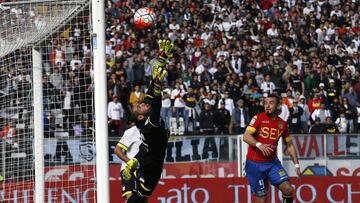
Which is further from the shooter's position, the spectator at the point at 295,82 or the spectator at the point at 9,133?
the spectator at the point at 295,82

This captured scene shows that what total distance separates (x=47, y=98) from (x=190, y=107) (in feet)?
28.5

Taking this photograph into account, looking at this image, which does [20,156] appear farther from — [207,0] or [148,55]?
Answer: [207,0]


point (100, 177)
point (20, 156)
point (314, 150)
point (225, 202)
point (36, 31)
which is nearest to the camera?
point (100, 177)

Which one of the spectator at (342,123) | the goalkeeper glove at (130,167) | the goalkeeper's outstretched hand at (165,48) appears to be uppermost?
the goalkeeper's outstretched hand at (165,48)

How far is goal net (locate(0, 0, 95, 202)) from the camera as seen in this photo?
1436 centimetres

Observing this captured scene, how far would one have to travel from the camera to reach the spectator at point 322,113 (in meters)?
27.9

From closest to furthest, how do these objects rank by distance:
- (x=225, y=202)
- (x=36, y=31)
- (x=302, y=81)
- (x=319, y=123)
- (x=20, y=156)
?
(x=36, y=31), (x=20, y=156), (x=225, y=202), (x=319, y=123), (x=302, y=81)

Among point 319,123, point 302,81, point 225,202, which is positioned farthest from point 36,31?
point 302,81

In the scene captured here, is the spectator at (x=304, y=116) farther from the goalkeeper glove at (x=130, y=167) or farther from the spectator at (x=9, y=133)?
the goalkeeper glove at (x=130, y=167)

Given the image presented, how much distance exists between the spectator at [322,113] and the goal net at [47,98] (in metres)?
9.76

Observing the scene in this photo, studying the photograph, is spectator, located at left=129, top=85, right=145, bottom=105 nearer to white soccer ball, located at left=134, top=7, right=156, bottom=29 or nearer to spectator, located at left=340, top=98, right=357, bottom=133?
spectator, located at left=340, top=98, right=357, bottom=133

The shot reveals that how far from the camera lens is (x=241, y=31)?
33.1 m

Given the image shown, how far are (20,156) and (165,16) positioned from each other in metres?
17.6

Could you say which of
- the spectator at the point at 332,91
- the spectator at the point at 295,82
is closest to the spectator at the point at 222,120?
the spectator at the point at 295,82
